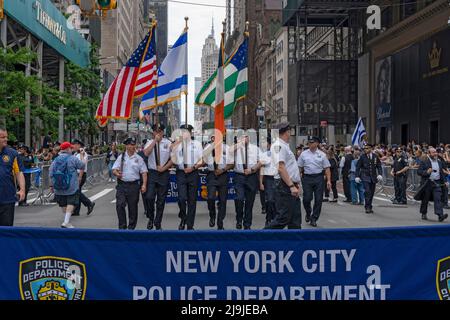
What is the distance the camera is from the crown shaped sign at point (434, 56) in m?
33.3

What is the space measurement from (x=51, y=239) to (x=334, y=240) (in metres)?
2.51

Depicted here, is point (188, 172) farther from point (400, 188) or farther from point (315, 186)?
point (400, 188)

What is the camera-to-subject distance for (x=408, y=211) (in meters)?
18.3

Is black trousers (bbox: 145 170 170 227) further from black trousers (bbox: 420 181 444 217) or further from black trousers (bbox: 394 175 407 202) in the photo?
black trousers (bbox: 394 175 407 202)

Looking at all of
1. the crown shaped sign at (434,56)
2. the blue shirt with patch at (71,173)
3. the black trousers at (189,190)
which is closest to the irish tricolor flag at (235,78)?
the blue shirt with patch at (71,173)

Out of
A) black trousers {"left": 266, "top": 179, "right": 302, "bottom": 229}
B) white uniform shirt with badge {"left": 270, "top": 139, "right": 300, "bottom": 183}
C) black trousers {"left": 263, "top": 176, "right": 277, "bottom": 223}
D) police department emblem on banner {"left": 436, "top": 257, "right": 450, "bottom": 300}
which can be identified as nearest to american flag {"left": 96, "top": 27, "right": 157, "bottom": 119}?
black trousers {"left": 263, "top": 176, "right": 277, "bottom": 223}

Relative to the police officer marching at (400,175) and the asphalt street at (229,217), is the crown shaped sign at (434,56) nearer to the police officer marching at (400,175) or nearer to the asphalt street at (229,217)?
the police officer marching at (400,175)

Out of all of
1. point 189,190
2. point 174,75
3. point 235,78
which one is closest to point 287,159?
point 189,190

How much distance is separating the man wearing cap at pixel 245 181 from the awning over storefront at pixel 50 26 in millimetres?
19644

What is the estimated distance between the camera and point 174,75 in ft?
49.3

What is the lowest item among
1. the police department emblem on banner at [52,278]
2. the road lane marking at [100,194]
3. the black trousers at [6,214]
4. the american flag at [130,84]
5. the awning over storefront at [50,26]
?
the road lane marking at [100,194]

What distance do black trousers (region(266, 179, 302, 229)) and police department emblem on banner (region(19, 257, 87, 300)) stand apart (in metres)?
4.45
